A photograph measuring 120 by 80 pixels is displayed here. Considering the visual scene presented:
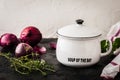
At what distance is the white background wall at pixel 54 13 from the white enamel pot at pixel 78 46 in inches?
18.7

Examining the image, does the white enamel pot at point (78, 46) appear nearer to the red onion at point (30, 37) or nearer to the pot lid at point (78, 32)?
the pot lid at point (78, 32)

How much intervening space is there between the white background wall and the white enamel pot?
475 mm

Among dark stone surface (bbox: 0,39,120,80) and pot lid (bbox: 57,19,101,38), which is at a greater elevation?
pot lid (bbox: 57,19,101,38)

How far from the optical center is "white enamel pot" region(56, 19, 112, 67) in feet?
2.45

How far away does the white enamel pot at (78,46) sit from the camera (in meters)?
0.75

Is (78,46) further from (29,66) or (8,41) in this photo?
(8,41)

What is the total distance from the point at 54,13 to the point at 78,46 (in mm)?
527

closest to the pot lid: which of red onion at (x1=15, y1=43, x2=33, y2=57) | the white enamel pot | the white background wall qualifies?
the white enamel pot

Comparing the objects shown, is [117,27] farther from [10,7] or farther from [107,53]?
[10,7]

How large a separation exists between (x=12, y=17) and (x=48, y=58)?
0.48m

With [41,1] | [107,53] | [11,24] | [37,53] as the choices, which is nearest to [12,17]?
[11,24]

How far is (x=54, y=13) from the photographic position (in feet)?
4.11

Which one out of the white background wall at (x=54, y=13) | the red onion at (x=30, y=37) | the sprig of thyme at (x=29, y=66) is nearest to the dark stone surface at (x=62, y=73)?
the sprig of thyme at (x=29, y=66)

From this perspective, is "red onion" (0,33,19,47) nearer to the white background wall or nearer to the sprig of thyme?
the sprig of thyme
